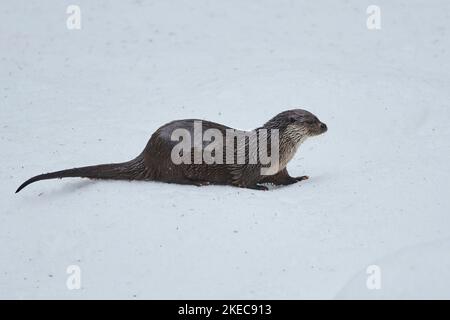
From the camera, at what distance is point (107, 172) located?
5.08 metres

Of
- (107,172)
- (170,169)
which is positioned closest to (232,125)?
(170,169)

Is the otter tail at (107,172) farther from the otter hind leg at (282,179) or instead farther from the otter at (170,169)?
the otter hind leg at (282,179)

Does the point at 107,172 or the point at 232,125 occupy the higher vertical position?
the point at 232,125

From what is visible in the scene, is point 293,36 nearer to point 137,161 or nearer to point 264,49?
point 264,49

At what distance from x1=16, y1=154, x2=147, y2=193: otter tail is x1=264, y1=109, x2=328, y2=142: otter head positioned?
42.2 inches

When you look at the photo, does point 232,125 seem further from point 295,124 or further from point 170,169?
point 170,169

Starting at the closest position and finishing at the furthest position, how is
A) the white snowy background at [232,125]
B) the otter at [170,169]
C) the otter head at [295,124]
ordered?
1. the white snowy background at [232,125]
2. the otter at [170,169]
3. the otter head at [295,124]

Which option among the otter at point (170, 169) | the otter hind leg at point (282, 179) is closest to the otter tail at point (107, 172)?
the otter at point (170, 169)

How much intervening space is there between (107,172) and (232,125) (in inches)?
80.7

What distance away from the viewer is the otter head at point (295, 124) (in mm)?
5367

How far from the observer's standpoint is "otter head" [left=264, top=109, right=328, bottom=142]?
537cm

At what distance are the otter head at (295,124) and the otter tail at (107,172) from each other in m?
1.07
